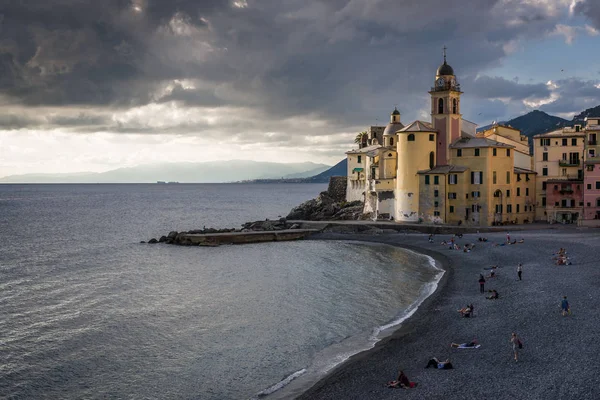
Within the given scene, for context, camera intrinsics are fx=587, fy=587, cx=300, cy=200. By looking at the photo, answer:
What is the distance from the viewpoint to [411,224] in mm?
82750

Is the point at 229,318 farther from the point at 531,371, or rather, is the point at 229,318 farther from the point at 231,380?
the point at 531,371

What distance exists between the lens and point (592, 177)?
75938 mm

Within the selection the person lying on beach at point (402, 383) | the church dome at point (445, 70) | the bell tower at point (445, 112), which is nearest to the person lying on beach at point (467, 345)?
the person lying on beach at point (402, 383)

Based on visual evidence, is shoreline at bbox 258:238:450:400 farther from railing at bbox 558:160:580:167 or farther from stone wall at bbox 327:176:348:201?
stone wall at bbox 327:176:348:201

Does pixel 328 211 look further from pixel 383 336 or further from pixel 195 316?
pixel 383 336

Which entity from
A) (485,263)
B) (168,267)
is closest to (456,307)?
(485,263)

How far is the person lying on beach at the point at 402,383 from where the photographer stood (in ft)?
85.3

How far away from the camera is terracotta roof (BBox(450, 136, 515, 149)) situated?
80.3m

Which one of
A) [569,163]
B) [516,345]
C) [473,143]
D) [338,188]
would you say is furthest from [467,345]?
[338,188]

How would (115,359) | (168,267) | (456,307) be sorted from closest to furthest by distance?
(115,359) → (456,307) → (168,267)

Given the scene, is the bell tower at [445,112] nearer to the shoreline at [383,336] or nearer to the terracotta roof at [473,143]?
the terracotta roof at [473,143]

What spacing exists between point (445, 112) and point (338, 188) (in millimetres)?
41418

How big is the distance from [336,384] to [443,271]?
3145cm

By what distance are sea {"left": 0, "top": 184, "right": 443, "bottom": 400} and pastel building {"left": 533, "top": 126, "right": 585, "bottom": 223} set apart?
1021 inches
